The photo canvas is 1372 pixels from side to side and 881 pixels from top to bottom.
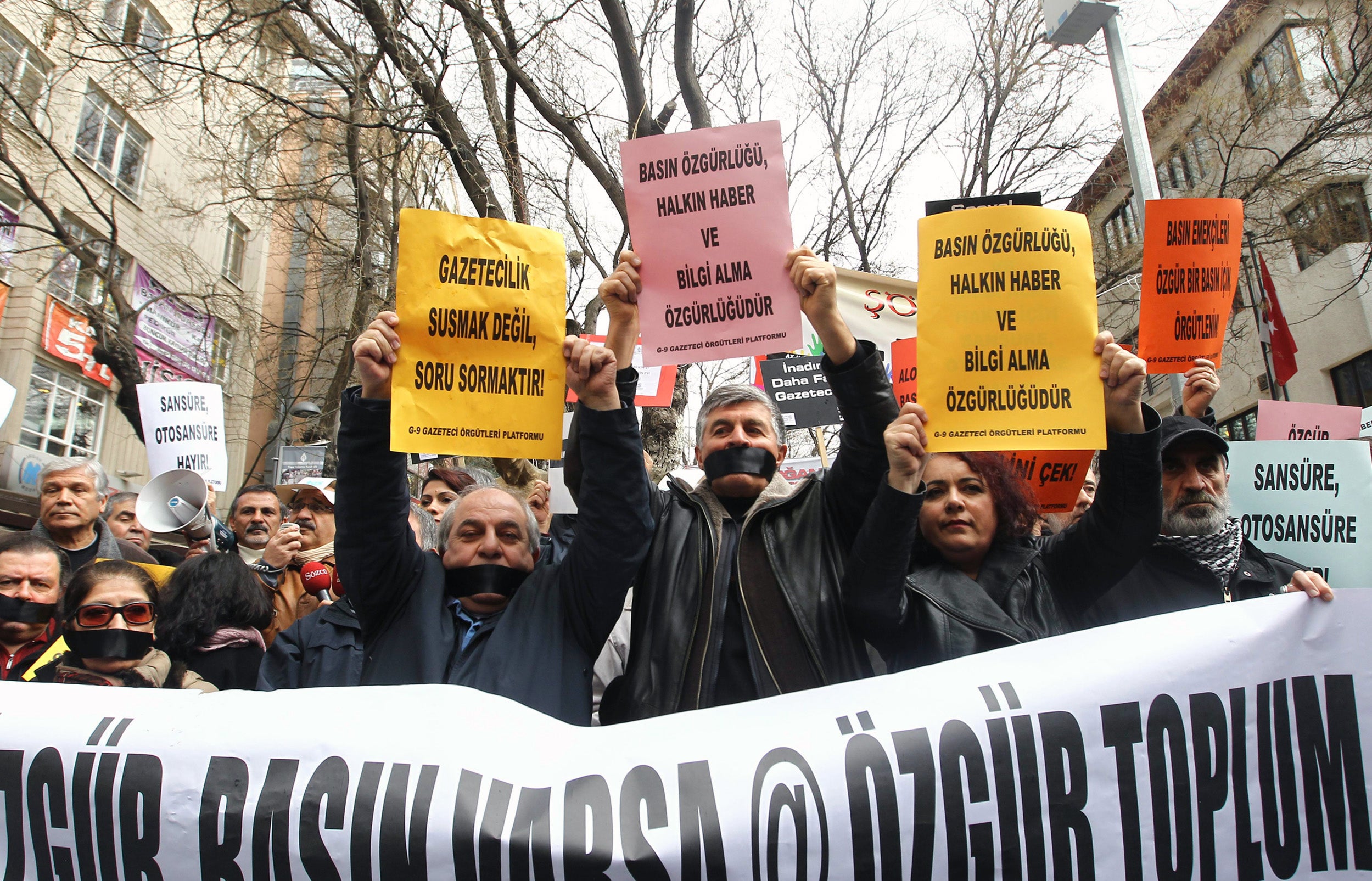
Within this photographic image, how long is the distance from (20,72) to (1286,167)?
16.2 m

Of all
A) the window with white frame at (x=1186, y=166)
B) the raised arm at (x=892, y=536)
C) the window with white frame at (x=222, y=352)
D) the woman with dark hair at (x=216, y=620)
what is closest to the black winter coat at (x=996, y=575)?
the raised arm at (x=892, y=536)

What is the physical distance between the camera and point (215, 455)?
539 cm

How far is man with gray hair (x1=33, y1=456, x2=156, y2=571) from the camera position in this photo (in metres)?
4.15

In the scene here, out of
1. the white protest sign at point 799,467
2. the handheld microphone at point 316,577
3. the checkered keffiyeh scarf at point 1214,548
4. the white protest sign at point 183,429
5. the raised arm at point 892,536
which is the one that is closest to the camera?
the raised arm at point 892,536

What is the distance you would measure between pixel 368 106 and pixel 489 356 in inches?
309

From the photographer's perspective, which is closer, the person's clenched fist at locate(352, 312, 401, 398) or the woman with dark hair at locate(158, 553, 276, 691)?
the person's clenched fist at locate(352, 312, 401, 398)

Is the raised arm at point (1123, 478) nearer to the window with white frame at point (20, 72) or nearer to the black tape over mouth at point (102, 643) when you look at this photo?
the black tape over mouth at point (102, 643)

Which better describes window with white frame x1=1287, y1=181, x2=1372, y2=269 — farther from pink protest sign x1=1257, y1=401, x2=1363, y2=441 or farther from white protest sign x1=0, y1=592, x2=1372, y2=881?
white protest sign x1=0, y1=592, x2=1372, y2=881

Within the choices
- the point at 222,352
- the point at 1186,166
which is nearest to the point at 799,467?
the point at 1186,166

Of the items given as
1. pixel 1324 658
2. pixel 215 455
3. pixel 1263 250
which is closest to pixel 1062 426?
pixel 1324 658

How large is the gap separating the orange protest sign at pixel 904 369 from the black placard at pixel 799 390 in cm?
209

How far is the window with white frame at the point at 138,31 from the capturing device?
7.88 metres

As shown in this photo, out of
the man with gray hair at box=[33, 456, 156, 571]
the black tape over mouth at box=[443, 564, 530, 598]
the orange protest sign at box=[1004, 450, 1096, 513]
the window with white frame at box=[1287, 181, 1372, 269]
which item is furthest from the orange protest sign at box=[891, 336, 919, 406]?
the window with white frame at box=[1287, 181, 1372, 269]

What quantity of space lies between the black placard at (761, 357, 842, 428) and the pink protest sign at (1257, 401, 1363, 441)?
2743mm
